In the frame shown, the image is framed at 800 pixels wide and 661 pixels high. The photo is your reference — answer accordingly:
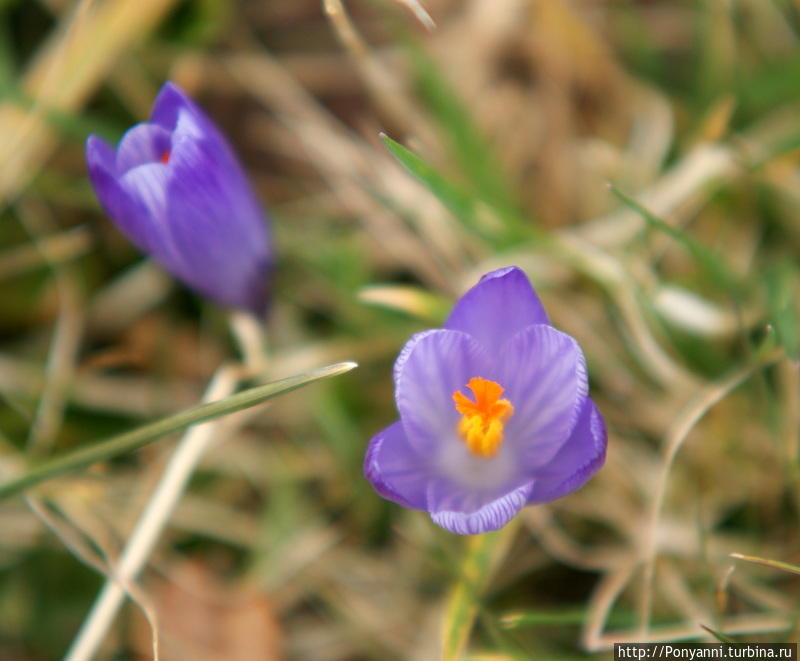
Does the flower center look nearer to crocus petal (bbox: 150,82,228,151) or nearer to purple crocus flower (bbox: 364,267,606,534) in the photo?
purple crocus flower (bbox: 364,267,606,534)

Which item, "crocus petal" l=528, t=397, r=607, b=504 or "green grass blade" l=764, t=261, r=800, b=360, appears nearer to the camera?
"crocus petal" l=528, t=397, r=607, b=504

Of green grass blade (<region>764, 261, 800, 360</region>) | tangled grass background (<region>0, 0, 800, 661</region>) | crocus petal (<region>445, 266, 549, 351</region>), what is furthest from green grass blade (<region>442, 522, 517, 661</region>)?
green grass blade (<region>764, 261, 800, 360</region>)

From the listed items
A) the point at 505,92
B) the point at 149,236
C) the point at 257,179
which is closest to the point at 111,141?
the point at 257,179

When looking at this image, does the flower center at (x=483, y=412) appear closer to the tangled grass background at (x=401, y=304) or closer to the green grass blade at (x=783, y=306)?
the tangled grass background at (x=401, y=304)

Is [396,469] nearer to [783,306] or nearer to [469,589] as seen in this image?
[469,589]

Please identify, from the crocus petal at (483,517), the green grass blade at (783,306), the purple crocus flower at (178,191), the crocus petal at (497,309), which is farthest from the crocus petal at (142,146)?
the green grass blade at (783,306)
